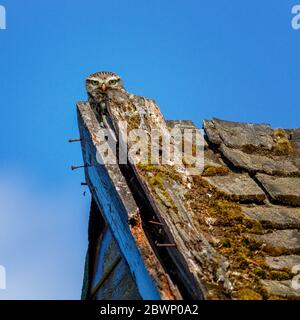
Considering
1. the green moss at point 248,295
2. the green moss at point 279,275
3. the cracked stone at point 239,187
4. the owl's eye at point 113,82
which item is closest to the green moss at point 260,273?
the green moss at point 279,275

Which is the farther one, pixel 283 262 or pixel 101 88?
pixel 101 88

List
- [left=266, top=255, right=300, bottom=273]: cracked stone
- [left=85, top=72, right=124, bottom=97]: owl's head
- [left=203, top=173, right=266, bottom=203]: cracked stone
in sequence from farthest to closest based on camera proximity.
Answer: [left=85, top=72, right=124, bottom=97]: owl's head
[left=203, top=173, right=266, bottom=203]: cracked stone
[left=266, top=255, right=300, bottom=273]: cracked stone

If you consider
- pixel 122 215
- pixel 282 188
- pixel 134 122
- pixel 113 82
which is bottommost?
pixel 122 215


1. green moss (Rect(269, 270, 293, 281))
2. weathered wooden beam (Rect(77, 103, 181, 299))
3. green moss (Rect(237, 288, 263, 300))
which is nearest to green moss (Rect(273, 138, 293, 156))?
weathered wooden beam (Rect(77, 103, 181, 299))

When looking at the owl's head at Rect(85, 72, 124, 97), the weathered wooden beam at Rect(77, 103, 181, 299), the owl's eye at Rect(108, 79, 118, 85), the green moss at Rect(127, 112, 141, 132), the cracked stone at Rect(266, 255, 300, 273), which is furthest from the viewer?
the owl's head at Rect(85, 72, 124, 97)

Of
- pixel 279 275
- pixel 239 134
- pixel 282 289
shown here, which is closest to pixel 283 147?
pixel 239 134

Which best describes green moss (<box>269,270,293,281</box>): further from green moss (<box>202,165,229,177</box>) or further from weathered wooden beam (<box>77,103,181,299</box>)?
green moss (<box>202,165,229,177</box>)

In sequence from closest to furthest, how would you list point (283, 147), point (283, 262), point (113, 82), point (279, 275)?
point (279, 275) → point (283, 262) → point (283, 147) → point (113, 82)

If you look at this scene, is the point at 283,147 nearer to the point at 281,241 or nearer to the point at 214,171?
the point at 214,171

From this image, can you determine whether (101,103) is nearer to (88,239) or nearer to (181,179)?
(181,179)

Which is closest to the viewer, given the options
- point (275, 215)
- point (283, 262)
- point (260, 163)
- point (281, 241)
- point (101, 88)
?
point (283, 262)

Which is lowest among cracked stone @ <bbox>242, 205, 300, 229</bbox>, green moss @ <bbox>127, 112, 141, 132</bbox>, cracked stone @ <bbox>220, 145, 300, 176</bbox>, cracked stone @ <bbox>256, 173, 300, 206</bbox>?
cracked stone @ <bbox>242, 205, 300, 229</bbox>

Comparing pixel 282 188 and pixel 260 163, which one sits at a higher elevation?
pixel 260 163

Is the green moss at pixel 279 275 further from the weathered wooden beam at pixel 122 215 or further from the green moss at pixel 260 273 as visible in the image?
the weathered wooden beam at pixel 122 215
